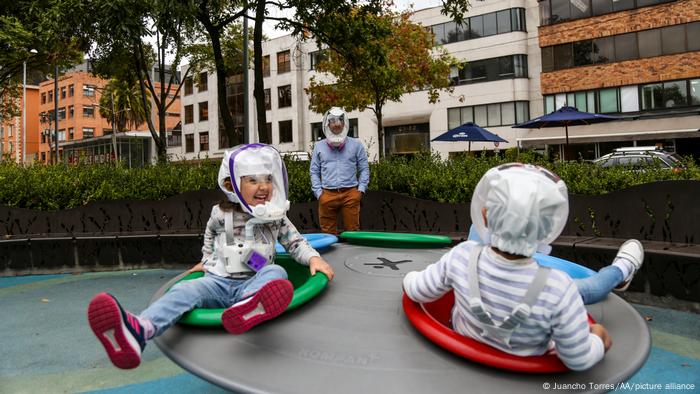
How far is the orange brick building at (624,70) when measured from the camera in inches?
1011

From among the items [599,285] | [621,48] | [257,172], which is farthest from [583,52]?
[257,172]

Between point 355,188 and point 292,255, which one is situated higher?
point 355,188

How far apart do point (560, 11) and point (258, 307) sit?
32.6 m

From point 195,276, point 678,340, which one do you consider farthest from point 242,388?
point 678,340

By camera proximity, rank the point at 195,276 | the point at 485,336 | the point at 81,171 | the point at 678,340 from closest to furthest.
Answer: the point at 485,336 < the point at 195,276 < the point at 678,340 < the point at 81,171

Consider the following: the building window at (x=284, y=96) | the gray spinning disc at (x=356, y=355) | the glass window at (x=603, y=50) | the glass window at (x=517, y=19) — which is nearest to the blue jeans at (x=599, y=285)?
the gray spinning disc at (x=356, y=355)

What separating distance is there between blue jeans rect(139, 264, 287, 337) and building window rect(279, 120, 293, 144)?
3969 cm

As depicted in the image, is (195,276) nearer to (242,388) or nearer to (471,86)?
(242,388)

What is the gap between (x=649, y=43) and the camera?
26781 millimetres

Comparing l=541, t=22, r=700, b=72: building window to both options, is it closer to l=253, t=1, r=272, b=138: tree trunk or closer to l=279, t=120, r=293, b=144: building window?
l=279, t=120, r=293, b=144: building window

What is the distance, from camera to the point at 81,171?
318 inches

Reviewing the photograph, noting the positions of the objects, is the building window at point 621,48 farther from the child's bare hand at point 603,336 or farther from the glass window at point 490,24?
the child's bare hand at point 603,336

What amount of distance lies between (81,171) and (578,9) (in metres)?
29.8

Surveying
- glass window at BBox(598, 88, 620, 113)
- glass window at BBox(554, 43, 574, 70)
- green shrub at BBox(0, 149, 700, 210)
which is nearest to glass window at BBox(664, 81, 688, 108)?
glass window at BBox(598, 88, 620, 113)
